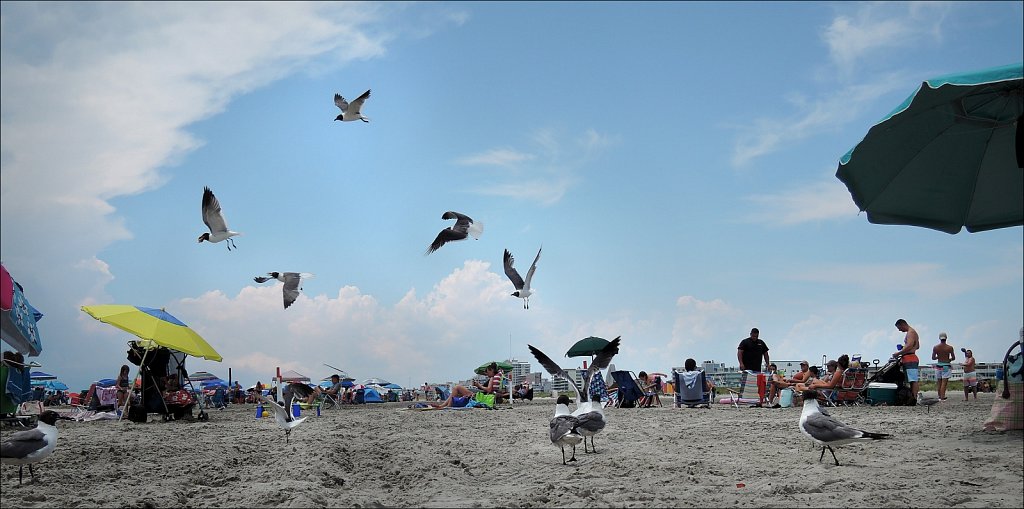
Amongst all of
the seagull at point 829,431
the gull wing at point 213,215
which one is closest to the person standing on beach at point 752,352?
the seagull at point 829,431

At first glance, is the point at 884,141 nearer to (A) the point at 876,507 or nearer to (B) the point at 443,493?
(A) the point at 876,507

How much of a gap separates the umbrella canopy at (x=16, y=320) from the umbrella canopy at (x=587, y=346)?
41.8 ft

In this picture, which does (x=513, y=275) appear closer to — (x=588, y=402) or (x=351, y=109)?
(x=351, y=109)

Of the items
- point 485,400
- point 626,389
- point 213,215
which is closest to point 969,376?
point 626,389

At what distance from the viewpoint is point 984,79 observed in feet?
19.6

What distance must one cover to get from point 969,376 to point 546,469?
11511mm

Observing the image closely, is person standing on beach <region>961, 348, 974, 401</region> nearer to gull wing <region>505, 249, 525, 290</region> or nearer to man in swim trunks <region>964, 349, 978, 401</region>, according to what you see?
man in swim trunks <region>964, 349, 978, 401</region>

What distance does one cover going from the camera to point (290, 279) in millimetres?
16297

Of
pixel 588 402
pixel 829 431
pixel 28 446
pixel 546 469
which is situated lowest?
pixel 546 469

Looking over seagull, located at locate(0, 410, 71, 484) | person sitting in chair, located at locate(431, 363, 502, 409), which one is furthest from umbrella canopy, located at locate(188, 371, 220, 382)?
seagull, located at locate(0, 410, 71, 484)

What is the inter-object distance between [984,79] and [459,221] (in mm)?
10741

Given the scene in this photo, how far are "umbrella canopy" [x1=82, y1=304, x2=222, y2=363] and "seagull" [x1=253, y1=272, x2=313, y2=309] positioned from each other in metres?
2.13

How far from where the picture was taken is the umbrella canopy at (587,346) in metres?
20.2

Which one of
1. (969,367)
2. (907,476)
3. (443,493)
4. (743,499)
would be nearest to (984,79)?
(907,476)
